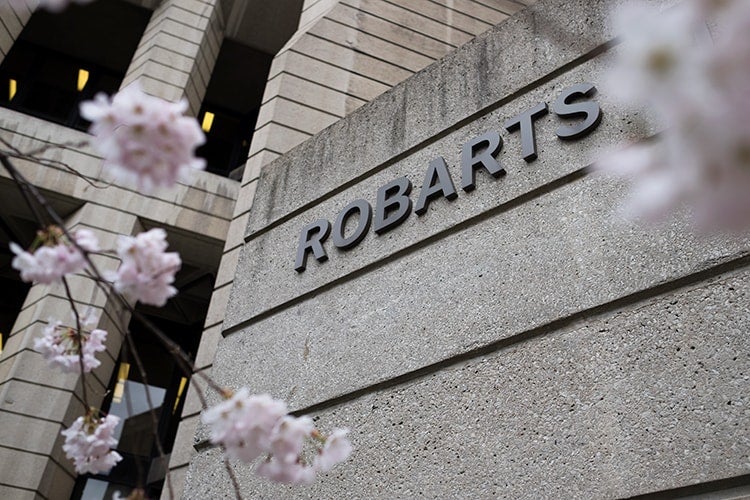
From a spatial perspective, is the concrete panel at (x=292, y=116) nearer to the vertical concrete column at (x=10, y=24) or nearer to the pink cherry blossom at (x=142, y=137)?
the pink cherry blossom at (x=142, y=137)

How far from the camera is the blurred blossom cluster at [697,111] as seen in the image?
2.37 feet

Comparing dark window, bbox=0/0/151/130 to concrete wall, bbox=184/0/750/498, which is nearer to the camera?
concrete wall, bbox=184/0/750/498

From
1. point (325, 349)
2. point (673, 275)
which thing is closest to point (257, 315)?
point (325, 349)

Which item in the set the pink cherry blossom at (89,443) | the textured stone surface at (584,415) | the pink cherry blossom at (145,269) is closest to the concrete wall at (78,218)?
the textured stone surface at (584,415)

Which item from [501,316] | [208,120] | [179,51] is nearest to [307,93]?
[501,316]

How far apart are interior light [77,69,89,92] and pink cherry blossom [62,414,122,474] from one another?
1715 centimetres

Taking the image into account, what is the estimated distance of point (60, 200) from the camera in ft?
41.3

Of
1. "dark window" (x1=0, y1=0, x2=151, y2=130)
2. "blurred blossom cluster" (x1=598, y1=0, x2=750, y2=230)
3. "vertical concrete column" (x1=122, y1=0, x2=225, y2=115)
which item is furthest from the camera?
"dark window" (x1=0, y1=0, x2=151, y2=130)

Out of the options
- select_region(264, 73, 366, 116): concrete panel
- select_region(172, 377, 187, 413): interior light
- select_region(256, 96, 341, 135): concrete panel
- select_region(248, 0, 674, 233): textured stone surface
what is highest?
select_region(264, 73, 366, 116): concrete panel

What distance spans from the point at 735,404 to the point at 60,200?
12047mm

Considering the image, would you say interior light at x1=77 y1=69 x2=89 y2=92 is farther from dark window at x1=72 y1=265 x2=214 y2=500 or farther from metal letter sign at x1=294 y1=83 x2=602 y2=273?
metal letter sign at x1=294 y1=83 x2=602 y2=273

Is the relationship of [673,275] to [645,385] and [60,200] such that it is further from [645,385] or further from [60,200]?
[60,200]

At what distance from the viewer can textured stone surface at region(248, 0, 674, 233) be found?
4.94 metres

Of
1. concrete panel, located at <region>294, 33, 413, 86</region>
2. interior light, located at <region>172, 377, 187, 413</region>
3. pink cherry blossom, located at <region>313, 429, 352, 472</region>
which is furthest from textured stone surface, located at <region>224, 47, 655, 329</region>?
interior light, located at <region>172, 377, 187, 413</region>
